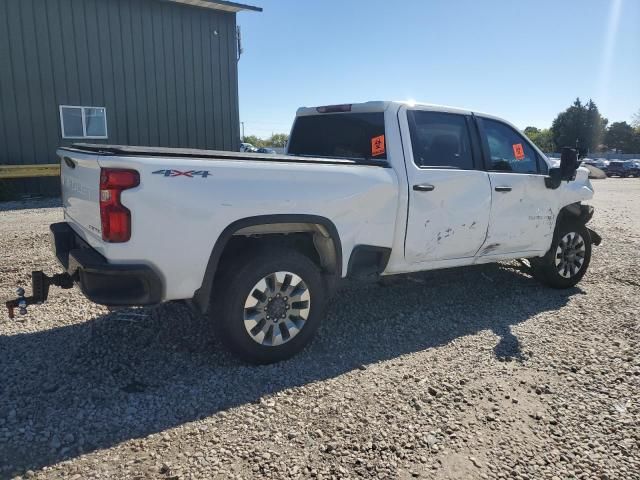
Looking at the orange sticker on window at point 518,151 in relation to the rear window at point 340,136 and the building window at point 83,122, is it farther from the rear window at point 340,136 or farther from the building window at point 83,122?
the building window at point 83,122

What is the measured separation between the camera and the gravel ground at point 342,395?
2584mm

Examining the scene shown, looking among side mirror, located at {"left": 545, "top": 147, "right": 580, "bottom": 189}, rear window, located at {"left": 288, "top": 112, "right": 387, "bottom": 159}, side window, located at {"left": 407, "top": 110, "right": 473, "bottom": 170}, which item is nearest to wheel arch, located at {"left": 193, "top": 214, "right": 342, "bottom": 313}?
rear window, located at {"left": 288, "top": 112, "right": 387, "bottom": 159}

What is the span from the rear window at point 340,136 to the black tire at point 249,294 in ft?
4.30

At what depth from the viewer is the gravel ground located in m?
2.58

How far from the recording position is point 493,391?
133 inches

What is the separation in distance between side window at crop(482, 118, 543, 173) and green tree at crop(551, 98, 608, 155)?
69.7 meters

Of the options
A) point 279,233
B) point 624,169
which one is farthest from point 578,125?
point 279,233

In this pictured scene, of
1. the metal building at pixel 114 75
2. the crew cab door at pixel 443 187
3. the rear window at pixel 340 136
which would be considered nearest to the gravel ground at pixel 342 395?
the crew cab door at pixel 443 187

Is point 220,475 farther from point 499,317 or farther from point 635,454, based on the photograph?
point 499,317

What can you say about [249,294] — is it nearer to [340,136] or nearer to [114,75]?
[340,136]

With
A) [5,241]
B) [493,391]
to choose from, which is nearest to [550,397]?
[493,391]

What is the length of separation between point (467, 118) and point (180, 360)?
3412 millimetres

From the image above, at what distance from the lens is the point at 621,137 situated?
249ft

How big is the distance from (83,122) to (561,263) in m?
13.0
